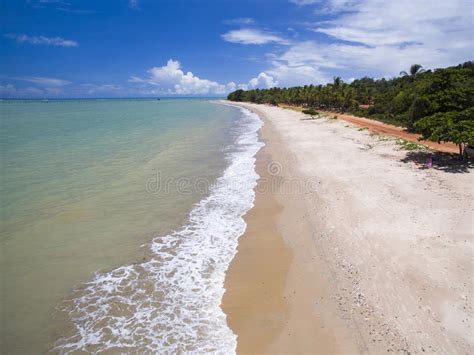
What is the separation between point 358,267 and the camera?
7047 millimetres

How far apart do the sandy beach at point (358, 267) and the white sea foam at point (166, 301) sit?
44cm

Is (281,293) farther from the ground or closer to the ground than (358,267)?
closer to the ground

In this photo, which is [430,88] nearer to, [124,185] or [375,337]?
[375,337]

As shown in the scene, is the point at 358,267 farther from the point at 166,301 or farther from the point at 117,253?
the point at 117,253

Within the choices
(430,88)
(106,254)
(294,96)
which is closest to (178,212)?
(106,254)

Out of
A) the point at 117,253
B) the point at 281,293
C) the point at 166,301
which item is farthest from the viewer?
the point at 117,253

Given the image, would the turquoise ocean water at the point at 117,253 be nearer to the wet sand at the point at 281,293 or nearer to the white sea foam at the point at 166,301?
the white sea foam at the point at 166,301

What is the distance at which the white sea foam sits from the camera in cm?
529

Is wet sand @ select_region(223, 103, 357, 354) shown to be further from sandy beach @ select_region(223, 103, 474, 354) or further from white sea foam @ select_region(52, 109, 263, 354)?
white sea foam @ select_region(52, 109, 263, 354)

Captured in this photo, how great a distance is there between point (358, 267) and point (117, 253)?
6.71 metres

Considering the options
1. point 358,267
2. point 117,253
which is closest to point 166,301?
point 117,253

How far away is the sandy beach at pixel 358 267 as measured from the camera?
5.22 metres

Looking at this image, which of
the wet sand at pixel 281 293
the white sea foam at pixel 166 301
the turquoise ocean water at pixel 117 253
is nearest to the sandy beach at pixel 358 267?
the wet sand at pixel 281 293

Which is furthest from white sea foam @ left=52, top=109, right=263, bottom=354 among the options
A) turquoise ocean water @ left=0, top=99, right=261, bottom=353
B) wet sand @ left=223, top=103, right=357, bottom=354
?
wet sand @ left=223, top=103, right=357, bottom=354
